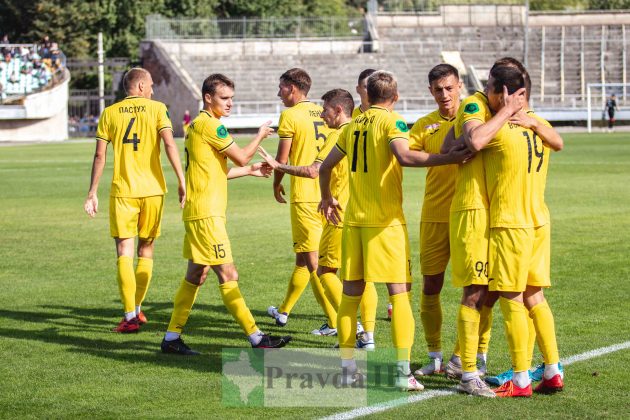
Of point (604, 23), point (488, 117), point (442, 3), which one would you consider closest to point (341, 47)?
point (442, 3)

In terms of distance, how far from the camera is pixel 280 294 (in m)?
11.4

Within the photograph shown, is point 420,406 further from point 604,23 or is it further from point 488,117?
point 604,23

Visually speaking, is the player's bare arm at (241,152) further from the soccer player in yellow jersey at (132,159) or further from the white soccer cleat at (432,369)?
the white soccer cleat at (432,369)

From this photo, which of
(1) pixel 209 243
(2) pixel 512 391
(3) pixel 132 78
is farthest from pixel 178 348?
(2) pixel 512 391

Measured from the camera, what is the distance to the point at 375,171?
7445 mm

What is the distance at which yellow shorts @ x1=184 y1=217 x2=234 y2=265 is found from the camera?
27.9ft

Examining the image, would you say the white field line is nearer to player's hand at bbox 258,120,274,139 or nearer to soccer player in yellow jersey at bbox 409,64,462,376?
soccer player in yellow jersey at bbox 409,64,462,376

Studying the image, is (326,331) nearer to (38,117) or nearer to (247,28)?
(38,117)

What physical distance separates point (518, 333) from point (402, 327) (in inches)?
33.1

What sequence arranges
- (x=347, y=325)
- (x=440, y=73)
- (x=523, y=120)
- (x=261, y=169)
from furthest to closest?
1. (x=261, y=169)
2. (x=440, y=73)
3. (x=347, y=325)
4. (x=523, y=120)

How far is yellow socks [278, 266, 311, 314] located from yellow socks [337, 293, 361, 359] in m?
2.37

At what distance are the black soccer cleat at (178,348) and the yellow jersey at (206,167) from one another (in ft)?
3.44

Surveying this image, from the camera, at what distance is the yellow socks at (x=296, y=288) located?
10016mm

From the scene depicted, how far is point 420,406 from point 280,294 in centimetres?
467
